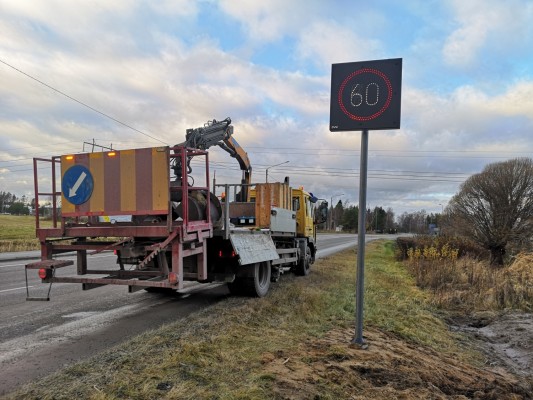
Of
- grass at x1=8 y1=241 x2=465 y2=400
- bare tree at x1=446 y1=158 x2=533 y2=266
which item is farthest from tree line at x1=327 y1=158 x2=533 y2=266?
grass at x1=8 y1=241 x2=465 y2=400

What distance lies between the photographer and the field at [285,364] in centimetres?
383

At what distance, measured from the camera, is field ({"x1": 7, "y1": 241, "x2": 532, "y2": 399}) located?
12.6 ft

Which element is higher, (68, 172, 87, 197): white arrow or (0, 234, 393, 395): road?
(68, 172, 87, 197): white arrow

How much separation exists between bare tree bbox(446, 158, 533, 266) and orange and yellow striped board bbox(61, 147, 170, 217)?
66.7 ft

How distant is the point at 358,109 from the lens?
17.5ft

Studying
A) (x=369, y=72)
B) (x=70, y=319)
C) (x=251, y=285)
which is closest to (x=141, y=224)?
(x=70, y=319)

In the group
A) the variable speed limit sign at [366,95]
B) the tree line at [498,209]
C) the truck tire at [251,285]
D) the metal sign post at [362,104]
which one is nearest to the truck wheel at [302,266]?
the truck tire at [251,285]

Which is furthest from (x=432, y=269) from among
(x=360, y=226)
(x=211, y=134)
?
(x=360, y=226)

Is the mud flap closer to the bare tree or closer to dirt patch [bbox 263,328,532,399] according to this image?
dirt patch [bbox 263,328,532,399]

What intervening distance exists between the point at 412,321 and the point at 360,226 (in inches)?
125

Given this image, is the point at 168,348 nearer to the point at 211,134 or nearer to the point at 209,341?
the point at 209,341

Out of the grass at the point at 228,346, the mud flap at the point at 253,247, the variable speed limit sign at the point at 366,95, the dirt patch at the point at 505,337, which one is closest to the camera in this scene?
the grass at the point at 228,346

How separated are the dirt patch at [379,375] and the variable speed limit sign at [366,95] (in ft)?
Result: 8.91

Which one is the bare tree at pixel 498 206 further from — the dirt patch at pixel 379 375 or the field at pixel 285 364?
the dirt patch at pixel 379 375
